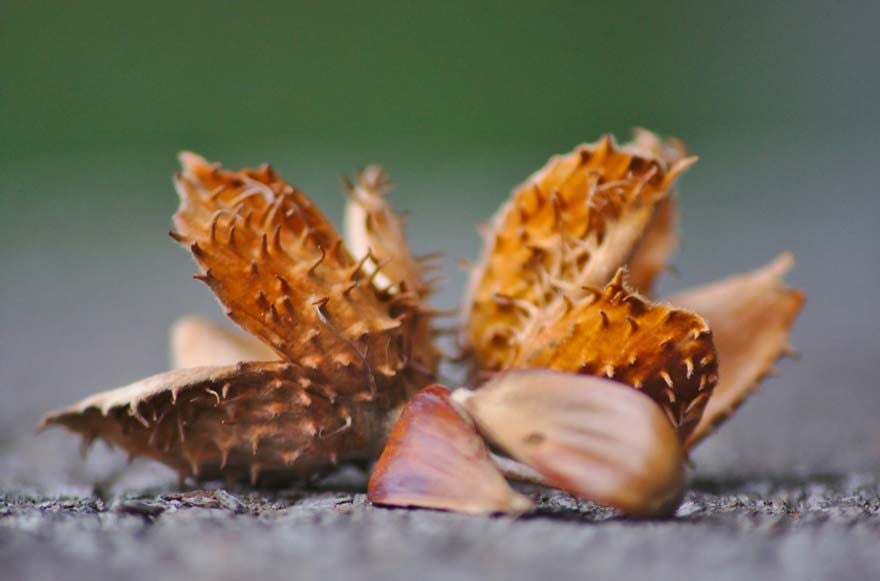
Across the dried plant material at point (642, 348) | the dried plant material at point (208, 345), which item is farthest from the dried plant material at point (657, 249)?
the dried plant material at point (208, 345)

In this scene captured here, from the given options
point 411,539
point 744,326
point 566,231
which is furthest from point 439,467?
point 744,326

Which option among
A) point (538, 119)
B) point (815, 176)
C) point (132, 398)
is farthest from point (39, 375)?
point (815, 176)

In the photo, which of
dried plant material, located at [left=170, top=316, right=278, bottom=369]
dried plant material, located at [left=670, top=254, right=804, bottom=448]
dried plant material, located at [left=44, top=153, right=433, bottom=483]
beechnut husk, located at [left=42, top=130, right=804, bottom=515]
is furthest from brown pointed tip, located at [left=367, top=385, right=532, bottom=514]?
dried plant material, located at [left=670, top=254, right=804, bottom=448]

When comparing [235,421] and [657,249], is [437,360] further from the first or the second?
[657,249]

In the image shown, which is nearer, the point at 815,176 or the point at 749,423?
the point at 749,423

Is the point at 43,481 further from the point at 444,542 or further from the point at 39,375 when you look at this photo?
the point at 39,375
